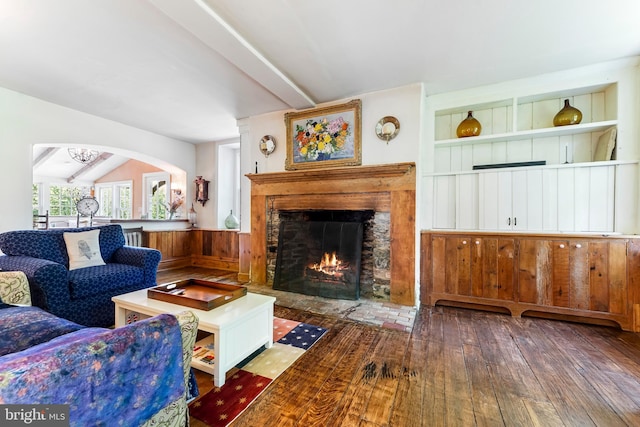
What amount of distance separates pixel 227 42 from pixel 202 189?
362 cm

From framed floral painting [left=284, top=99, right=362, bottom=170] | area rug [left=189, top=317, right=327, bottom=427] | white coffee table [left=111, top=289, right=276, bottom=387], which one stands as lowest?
area rug [left=189, top=317, right=327, bottom=427]

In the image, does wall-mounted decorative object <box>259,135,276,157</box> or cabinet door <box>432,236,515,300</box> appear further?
wall-mounted decorative object <box>259,135,276,157</box>

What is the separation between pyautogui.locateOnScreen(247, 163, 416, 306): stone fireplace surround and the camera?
2895 mm

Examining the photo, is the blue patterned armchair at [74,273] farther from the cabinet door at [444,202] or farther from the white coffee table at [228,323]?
the cabinet door at [444,202]

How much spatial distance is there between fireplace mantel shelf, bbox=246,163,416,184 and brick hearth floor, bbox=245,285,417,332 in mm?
1458

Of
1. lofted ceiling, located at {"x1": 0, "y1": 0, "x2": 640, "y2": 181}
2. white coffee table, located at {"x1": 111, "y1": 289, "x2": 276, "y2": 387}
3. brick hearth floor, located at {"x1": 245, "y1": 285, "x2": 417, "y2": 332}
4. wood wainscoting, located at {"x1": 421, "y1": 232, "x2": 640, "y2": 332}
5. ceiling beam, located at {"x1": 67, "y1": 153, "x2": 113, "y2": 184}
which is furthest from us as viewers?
ceiling beam, located at {"x1": 67, "y1": 153, "x2": 113, "y2": 184}

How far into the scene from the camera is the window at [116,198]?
6.92 m

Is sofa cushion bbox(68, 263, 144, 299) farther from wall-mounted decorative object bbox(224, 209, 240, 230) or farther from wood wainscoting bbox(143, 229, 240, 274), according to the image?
wall-mounted decorative object bbox(224, 209, 240, 230)

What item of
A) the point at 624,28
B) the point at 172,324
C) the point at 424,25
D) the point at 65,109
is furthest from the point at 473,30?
the point at 65,109

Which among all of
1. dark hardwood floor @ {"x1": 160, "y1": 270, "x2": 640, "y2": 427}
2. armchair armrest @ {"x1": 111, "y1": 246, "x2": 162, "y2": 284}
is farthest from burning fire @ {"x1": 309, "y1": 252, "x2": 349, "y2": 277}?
armchair armrest @ {"x1": 111, "y1": 246, "x2": 162, "y2": 284}

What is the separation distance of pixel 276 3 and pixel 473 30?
1.52 m

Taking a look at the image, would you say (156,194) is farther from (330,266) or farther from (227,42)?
(227,42)

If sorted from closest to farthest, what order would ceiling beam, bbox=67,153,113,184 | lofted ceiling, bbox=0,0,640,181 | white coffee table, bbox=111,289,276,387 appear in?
white coffee table, bbox=111,289,276,387
lofted ceiling, bbox=0,0,640,181
ceiling beam, bbox=67,153,113,184

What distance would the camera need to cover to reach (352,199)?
3.19 metres
